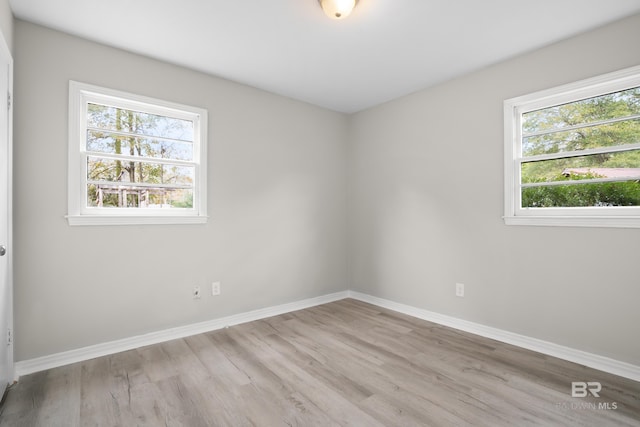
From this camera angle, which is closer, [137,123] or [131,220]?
[131,220]

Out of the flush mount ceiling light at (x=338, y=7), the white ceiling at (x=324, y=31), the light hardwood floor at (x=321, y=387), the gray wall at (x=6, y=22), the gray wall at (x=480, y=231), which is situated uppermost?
the white ceiling at (x=324, y=31)

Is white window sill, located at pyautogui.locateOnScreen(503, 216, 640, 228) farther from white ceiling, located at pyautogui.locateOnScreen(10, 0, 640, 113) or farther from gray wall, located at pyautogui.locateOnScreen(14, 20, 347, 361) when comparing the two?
gray wall, located at pyautogui.locateOnScreen(14, 20, 347, 361)

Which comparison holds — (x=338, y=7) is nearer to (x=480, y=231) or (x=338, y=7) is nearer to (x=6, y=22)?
(x=6, y=22)

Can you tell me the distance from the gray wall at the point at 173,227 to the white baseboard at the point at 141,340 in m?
0.06

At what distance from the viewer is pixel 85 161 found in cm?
264

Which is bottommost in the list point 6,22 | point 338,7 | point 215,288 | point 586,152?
point 215,288

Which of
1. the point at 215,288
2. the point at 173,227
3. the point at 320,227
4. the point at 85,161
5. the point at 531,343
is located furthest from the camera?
the point at 320,227

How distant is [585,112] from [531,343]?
1.95 meters

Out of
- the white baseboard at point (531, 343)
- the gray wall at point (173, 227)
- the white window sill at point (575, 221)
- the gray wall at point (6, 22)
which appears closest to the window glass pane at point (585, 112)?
the white window sill at point (575, 221)

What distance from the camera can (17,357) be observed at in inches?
92.9

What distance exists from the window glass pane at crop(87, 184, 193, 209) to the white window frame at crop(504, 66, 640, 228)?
3.01 m

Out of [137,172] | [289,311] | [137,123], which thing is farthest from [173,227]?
[289,311]

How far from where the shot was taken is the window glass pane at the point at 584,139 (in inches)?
95.7

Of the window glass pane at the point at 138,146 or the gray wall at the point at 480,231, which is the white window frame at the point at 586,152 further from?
the window glass pane at the point at 138,146
